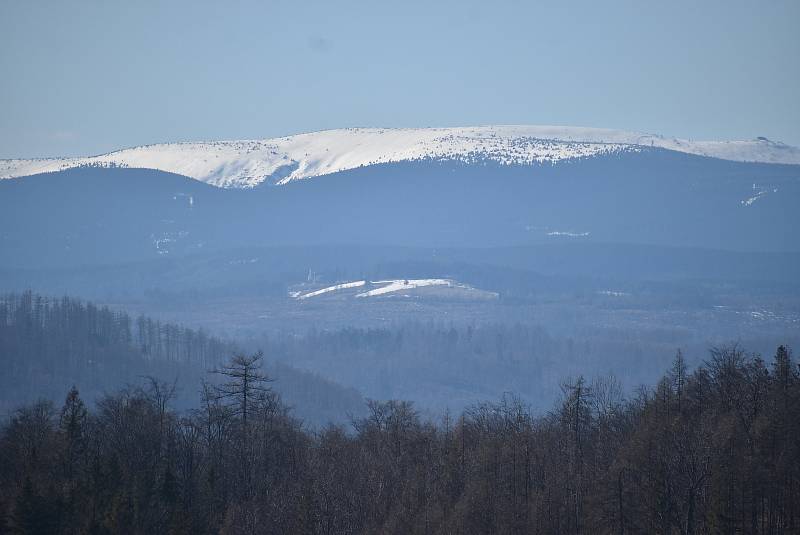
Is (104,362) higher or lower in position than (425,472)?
lower

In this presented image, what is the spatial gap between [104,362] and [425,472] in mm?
95689

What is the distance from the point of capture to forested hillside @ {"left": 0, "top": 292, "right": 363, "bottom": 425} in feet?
453

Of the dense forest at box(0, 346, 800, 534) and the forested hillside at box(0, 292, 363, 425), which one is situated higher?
the dense forest at box(0, 346, 800, 534)

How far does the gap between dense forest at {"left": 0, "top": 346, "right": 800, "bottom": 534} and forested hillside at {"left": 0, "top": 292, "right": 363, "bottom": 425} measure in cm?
6669

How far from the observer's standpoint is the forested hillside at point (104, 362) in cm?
13800

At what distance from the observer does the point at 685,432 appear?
5403 centimetres

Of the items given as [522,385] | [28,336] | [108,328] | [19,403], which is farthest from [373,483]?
[522,385]

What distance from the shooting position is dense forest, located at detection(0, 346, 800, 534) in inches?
1981

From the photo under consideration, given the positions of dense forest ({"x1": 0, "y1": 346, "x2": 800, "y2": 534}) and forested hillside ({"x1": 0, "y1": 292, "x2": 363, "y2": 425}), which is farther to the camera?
forested hillside ({"x1": 0, "y1": 292, "x2": 363, "y2": 425})

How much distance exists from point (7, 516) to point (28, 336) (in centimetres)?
10375

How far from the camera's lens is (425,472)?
60.3 meters

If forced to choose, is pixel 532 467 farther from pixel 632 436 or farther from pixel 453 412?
pixel 453 412

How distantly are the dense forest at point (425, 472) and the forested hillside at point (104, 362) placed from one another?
66.7 meters

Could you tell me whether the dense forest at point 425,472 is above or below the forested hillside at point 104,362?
above
